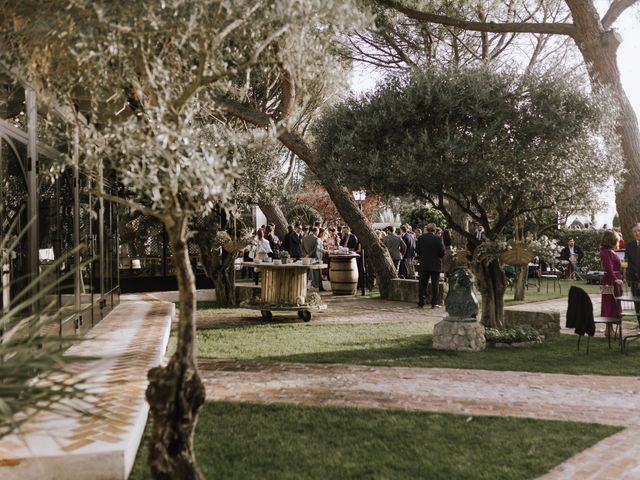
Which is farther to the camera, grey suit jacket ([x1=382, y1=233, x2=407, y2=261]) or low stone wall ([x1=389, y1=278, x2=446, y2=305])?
grey suit jacket ([x1=382, y1=233, x2=407, y2=261])

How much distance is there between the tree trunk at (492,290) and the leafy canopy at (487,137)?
A: 1.12 meters

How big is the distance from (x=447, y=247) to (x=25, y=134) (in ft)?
48.6

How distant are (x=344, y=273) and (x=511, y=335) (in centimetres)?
770

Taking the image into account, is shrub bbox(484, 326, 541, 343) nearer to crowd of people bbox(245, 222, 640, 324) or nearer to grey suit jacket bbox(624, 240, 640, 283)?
crowd of people bbox(245, 222, 640, 324)

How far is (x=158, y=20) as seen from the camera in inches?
122

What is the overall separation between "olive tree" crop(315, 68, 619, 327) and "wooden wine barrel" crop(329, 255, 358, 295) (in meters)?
7.41

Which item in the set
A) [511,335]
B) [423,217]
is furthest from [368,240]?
[423,217]

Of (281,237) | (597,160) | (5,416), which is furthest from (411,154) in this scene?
(281,237)

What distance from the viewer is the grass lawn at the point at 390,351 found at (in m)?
7.67

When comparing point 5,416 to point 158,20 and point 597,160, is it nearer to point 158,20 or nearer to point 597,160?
point 158,20

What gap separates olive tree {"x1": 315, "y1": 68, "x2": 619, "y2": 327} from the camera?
27.3 feet

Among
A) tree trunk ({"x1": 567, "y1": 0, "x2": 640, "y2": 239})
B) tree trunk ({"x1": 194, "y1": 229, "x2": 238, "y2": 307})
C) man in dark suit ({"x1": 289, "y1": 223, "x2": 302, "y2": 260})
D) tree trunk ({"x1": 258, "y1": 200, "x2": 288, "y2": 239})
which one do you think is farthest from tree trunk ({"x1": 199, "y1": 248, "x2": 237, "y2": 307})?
tree trunk ({"x1": 567, "y1": 0, "x2": 640, "y2": 239})

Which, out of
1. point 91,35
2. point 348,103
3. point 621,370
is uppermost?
point 348,103

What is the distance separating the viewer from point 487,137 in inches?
327
